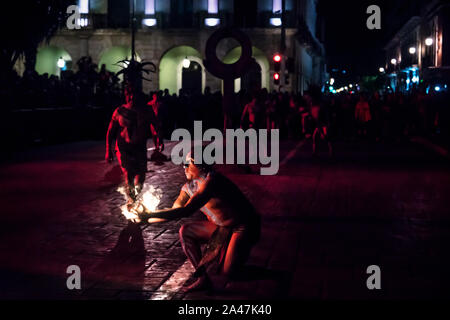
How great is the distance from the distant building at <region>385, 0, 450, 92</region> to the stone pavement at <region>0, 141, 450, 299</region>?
2119cm

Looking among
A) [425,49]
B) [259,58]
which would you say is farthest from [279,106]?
[425,49]

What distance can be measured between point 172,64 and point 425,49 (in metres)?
17.1

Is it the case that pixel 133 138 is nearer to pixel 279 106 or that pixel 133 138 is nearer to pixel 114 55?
pixel 279 106

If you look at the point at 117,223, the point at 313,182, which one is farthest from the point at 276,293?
the point at 313,182

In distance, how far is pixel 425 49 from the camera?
49.9m

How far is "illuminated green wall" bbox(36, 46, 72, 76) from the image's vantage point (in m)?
46.2

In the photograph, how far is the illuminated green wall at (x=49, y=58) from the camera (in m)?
46.2

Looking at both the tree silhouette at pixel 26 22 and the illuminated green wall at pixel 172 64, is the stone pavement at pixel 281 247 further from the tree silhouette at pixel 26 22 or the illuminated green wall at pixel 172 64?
the illuminated green wall at pixel 172 64

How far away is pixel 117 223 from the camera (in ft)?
28.5

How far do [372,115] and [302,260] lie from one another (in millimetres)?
19162

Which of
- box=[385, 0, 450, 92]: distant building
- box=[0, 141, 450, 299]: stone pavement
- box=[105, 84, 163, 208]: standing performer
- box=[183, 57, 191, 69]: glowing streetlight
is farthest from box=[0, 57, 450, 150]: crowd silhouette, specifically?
box=[183, 57, 191, 69]: glowing streetlight

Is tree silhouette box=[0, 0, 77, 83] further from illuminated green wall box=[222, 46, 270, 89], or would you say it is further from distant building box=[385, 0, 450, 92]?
illuminated green wall box=[222, 46, 270, 89]

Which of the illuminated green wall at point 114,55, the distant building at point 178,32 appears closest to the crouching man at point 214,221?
the distant building at point 178,32

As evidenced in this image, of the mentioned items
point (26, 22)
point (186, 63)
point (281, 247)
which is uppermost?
point (26, 22)
